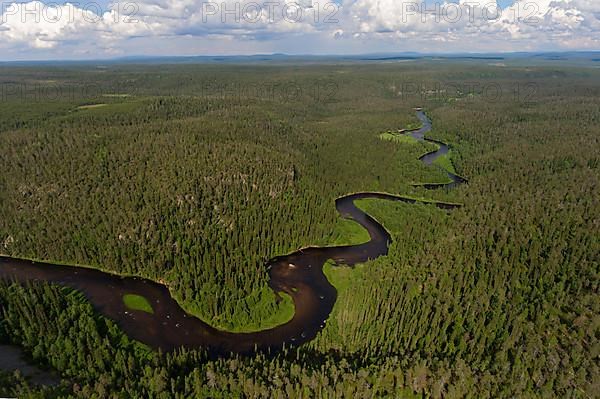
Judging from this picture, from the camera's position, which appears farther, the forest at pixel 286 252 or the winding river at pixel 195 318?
the winding river at pixel 195 318

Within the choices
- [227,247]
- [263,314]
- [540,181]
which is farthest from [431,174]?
[263,314]

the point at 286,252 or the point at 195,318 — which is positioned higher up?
the point at 286,252

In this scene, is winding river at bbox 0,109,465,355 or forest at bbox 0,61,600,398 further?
winding river at bbox 0,109,465,355

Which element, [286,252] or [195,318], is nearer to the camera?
[195,318]

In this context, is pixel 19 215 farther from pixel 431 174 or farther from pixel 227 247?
pixel 431 174
